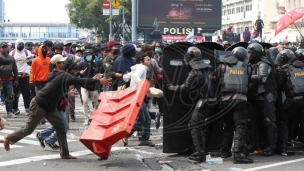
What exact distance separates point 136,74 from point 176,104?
4.37ft

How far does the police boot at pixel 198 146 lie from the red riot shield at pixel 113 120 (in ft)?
3.27

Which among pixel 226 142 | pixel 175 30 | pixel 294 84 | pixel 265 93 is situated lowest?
pixel 226 142

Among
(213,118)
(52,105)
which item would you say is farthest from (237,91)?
(52,105)

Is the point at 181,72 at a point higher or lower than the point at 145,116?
higher

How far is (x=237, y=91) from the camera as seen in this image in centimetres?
1040

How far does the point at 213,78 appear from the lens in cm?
1059

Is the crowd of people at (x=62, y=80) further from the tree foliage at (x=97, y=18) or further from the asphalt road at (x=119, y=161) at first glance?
the tree foliage at (x=97, y=18)

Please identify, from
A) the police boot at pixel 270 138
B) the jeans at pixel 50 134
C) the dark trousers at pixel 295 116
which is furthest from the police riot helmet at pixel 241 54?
the jeans at pixel 50 134

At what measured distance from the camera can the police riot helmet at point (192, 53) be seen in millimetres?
10336

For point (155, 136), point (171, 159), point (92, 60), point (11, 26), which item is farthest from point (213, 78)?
point (11, 26)

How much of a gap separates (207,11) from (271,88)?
5206 centimetres

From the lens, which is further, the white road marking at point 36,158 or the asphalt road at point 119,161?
the white road marking at point 36,158

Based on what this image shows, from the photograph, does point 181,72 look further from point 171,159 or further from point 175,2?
point 175,2

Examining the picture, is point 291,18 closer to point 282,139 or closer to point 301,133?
point 301,133
